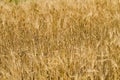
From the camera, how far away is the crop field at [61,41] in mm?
1658

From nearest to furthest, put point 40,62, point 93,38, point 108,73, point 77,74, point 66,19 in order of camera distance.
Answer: point 77,74, point 108,73, point 40,62, point 93,38, point 66,19

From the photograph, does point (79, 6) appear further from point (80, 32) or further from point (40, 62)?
point (40, 62)

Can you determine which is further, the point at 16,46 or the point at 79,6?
the point at 79,6

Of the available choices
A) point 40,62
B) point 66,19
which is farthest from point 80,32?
point 40,62

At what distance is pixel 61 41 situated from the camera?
7.53 ft

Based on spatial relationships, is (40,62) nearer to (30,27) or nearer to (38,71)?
(38,71)

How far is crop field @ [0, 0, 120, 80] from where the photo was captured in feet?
5.44

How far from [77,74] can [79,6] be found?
1.53m

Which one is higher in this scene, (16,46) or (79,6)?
(79,6)

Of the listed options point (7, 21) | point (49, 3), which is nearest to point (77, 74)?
point (7, 21)

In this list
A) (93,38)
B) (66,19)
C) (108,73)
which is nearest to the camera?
(108,73)

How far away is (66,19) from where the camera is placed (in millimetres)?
2596

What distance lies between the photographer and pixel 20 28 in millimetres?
2758

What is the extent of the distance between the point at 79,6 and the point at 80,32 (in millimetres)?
472
